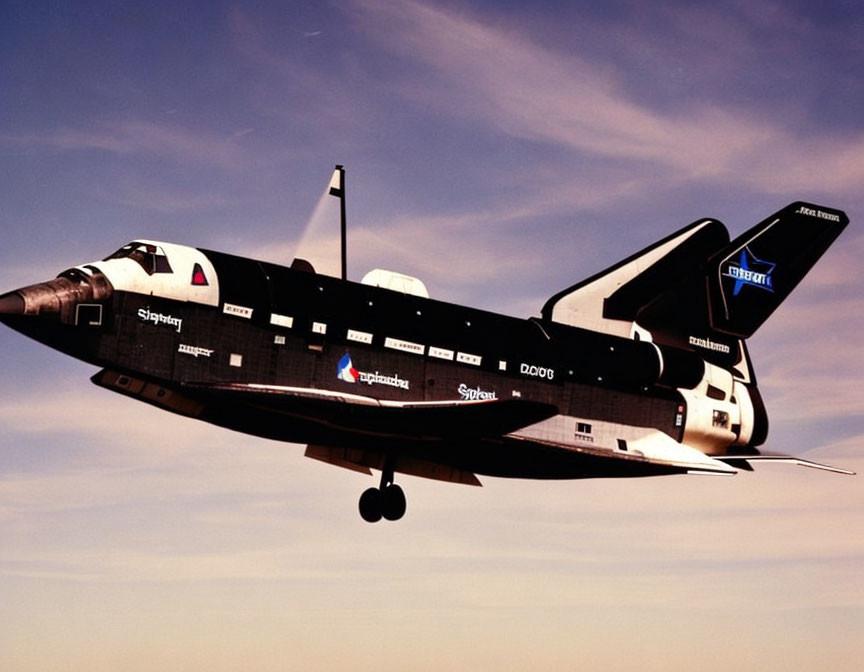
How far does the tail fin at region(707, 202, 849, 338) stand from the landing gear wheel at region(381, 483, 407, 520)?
10935mm

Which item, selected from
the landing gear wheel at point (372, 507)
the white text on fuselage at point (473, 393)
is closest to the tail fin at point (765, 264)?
the white text on fuselage at point (473, 393)

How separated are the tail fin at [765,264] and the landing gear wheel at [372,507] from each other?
11414 mm

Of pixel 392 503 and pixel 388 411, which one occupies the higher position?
pixel 388 411

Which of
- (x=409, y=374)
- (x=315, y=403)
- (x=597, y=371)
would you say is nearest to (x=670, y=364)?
(x=597, y=371)

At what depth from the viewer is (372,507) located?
3459 centimetres

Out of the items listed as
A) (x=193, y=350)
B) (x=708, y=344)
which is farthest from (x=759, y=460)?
(x=193, y=350)

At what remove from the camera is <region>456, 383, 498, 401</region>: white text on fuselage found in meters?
33.0

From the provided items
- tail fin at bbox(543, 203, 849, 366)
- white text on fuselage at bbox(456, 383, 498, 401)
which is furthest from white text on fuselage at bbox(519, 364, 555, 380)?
tail fin at bbox(543, 203, 849, 366)

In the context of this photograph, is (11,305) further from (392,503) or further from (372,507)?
(392,503)

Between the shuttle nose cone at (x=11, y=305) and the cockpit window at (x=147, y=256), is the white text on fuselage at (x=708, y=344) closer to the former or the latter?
the cockpit window at (x=147, y=256)

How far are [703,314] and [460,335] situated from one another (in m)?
9.07

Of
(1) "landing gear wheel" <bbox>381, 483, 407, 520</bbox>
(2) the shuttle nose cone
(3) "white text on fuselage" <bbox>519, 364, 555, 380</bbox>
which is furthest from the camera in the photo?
(1) "landing gear wheel" <bbox>381, 483, 407, 520</bbox>

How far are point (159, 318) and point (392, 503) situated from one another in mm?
8120

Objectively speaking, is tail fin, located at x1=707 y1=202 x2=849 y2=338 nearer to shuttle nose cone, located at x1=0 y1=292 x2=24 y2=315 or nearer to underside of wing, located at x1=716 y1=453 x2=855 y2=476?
underside of wing, located at x1=716 y1=453 x2=855 y2=476
